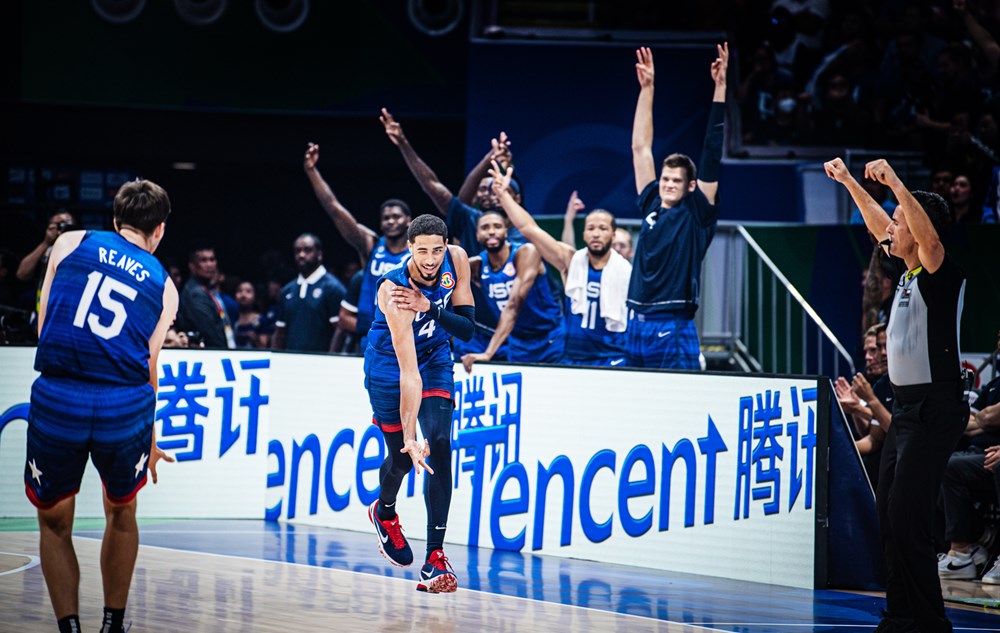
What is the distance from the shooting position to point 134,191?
496 cm

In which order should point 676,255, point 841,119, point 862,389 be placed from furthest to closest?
1. point 841,119
2. point 676,255
3. point 862,389

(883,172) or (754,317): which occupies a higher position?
(883,172)

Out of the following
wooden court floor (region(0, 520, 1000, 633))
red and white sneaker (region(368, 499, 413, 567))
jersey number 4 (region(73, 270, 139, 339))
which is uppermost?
jersey number 4 (region(73, 270, 139, 339))

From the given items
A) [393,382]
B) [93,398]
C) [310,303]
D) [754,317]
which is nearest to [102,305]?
[93,398]

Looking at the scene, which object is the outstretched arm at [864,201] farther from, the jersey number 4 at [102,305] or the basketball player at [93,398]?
the jersey number 4 at [102,305]

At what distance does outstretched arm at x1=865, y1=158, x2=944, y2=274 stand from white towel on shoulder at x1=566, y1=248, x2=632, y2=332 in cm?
369

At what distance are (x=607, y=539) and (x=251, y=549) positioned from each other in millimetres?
2425

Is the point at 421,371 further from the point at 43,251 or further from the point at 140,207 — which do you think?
the point at 43,251

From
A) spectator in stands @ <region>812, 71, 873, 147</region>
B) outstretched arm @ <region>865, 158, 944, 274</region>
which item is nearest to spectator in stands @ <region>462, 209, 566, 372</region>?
outstretched arm @ <region>865, 158, 944, 274</region>

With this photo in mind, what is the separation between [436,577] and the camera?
659 centimetres

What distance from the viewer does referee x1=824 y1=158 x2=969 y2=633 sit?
520cm

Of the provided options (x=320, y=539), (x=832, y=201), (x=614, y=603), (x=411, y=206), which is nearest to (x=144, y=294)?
(x=614, y=603)

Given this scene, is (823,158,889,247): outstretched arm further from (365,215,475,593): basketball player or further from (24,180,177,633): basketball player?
(24,180,177,633): basketball player

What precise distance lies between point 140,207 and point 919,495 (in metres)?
3.60
